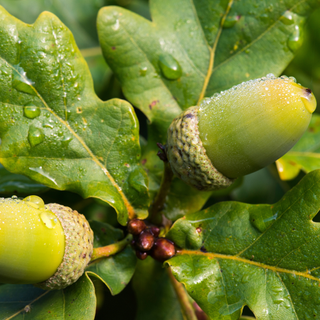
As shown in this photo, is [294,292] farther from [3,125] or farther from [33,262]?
[3,125]

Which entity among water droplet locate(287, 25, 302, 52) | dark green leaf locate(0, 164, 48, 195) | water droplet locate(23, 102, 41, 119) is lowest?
dark green leaf locate(0, 164, 48, 195)

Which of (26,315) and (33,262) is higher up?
(33,262)

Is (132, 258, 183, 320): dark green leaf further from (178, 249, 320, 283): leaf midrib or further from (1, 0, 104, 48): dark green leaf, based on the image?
(1, 0, 104, 48): dark green leaf

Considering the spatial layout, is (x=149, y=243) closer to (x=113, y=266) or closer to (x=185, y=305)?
(x=113, y=266)

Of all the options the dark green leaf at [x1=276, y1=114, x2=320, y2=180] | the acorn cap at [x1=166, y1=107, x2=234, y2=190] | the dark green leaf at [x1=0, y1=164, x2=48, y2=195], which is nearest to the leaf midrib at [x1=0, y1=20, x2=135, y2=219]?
the acorn cap at [x1=166, y1=107, x2=234, y2=190]

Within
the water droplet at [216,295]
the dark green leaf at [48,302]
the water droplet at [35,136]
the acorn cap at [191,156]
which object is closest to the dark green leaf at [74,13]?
the water droplet at [35,136]

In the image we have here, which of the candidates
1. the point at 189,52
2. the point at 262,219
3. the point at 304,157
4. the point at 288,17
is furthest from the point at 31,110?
the point at 304,157

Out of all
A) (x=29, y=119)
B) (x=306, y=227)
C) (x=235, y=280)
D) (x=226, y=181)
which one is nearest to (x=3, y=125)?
(x=29, y=119)
